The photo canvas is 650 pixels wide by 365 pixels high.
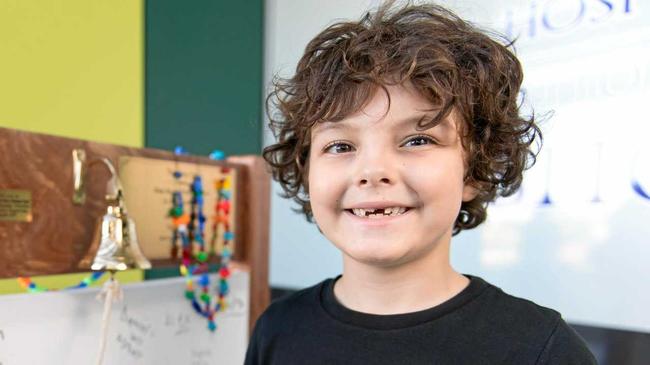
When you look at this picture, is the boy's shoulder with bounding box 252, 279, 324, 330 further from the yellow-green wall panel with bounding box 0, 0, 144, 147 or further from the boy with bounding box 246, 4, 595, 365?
the yellow-green wall panel with bounding box 0, 0, 144, 147

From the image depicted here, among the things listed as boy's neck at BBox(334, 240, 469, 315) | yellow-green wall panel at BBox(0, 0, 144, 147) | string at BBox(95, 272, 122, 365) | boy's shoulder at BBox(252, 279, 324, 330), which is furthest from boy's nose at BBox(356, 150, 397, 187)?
yellow-green wall panel at BBox(0, 0, 144, 147)

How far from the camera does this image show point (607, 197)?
1.15m

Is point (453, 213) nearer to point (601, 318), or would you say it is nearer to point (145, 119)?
point (601, 318)

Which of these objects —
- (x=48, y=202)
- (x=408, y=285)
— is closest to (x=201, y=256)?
(x=48, y=202)

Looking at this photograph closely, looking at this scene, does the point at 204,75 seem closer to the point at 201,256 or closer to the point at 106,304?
the point at 201,256

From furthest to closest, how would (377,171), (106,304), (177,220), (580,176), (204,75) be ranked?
(204,75) → (580,176) → (177,220) → (106,304) → (377,171)

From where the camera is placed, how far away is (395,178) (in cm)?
66

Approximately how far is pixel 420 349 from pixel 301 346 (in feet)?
0.59

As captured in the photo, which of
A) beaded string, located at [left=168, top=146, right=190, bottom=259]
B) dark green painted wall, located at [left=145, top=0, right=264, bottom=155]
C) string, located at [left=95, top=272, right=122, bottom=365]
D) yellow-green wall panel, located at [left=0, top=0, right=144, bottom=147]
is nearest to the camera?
string, located at [left=95, top=272, right=122, bottom=365]

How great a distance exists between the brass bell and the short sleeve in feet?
1.81

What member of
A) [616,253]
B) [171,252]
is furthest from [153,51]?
[616,253]

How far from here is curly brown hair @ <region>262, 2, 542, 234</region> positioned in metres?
0.69

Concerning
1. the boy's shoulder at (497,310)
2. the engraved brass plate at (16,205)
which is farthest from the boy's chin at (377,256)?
the engraved brass plate at (16,205)

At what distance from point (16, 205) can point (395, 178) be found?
494 millimetres
